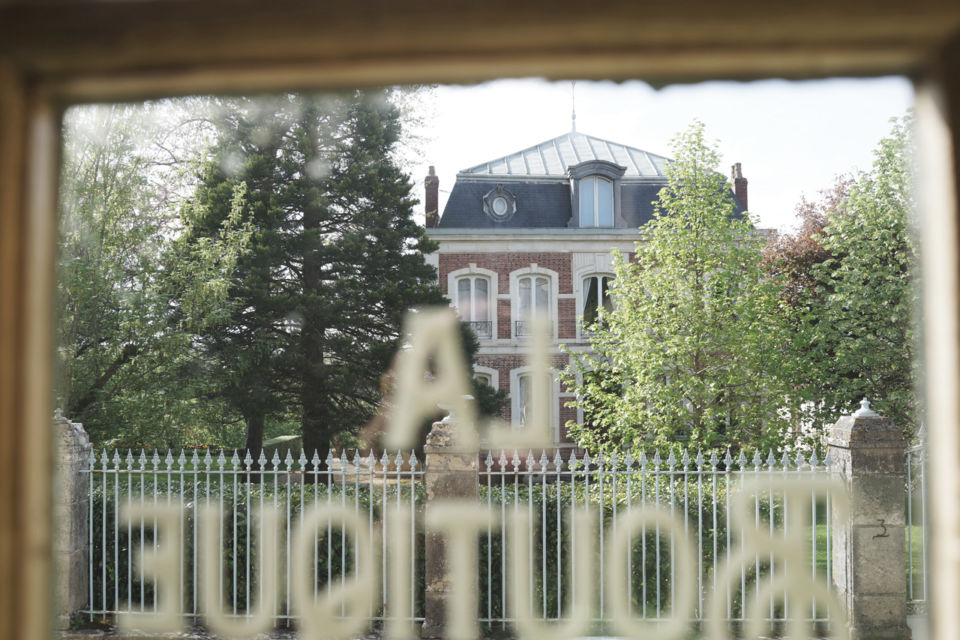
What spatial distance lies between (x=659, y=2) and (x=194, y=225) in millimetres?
10627

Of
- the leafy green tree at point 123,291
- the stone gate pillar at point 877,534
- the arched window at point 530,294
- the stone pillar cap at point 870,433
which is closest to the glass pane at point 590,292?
the arched window at point 530,294

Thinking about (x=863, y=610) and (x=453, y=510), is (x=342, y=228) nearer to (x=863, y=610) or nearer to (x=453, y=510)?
(x=863, y=610)

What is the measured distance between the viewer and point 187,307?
344 inches

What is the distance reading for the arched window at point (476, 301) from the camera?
15734mm

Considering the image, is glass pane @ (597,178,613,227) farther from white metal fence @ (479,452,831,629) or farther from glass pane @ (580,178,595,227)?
white metal fence @ (479,452,831,629)

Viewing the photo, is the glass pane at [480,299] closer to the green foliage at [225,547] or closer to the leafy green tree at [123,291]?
the leafy green tree at [123,291]

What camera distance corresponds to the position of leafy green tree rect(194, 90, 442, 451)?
38.8 ft

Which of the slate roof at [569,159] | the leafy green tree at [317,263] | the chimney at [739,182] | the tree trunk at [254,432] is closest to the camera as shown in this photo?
the leafy green tree at [317,263]

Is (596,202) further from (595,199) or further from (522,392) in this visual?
(522,392)

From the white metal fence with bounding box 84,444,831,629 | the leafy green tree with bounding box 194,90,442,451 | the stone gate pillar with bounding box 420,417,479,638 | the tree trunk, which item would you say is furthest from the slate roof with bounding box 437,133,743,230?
the stone gate pillar with bounding box 420,417,479,638

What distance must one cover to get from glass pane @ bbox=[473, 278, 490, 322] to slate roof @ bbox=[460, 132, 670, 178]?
268 cm

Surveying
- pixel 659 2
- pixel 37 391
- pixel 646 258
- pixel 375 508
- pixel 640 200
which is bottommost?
pixel 375 508

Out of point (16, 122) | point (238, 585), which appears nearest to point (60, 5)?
point (16, 122)

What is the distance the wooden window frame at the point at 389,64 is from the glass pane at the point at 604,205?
50.2 feet
